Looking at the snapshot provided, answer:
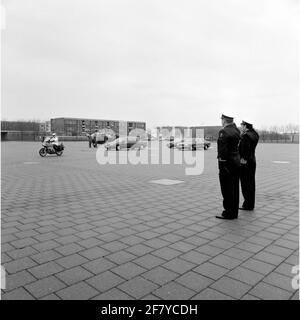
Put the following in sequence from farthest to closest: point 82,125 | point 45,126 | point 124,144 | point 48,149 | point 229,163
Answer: point 82,125
point 45,126
point 124,144
point 48,149
point 229,163

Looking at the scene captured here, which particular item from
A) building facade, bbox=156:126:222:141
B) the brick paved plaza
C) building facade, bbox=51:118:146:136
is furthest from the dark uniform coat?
building facade, bbox=51:118:146:136

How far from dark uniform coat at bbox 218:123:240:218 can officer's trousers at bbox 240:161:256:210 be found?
709mm

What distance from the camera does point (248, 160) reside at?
5.43 metres

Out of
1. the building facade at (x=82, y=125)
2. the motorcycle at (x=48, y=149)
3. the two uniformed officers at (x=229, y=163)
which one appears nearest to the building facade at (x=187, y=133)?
the building facade at (x=82, y=125)

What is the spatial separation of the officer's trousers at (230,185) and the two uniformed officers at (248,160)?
0.65 meters

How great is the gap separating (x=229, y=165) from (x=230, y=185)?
0.34m

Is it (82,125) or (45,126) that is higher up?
A: (82,125)

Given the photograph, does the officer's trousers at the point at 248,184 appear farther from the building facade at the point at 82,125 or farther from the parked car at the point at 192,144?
the building facade at the point at 82,125

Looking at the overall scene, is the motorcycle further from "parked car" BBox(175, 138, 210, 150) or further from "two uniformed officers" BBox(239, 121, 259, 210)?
"two uniformed officers" BBox(239, 121, 259, 210)

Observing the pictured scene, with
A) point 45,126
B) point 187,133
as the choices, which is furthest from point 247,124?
point 45,126

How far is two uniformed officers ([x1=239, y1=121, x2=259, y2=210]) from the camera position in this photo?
5.37m

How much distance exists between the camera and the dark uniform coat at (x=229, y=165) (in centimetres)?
475

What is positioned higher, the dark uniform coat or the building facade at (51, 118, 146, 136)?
the building facade at (51, 118, 146, 136)

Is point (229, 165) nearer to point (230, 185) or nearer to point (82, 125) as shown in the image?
point (230, 185)
